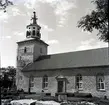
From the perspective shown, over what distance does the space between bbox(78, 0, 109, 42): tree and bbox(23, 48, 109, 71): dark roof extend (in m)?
12.2

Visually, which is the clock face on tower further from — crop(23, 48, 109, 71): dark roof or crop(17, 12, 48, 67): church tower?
crop(23, 48, 109, 71): dark roof

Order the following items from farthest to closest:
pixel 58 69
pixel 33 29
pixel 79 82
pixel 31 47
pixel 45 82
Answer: pixel 33 29 < pixel 31 47 < pixel 45 82 < pixel 58 69 < pixel 79 82

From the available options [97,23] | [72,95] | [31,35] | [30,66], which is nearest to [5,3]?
[97,23]

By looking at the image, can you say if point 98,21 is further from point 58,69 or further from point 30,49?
point 30,49

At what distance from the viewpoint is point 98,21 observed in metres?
9.20

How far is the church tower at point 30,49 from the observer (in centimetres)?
2953

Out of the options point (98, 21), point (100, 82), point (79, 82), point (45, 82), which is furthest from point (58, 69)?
point (98, 21)

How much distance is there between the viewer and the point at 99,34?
962cm

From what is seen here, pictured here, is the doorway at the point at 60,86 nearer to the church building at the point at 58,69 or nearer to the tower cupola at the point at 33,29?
the church building at the point at 58,69

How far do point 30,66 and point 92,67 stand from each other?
454 inches

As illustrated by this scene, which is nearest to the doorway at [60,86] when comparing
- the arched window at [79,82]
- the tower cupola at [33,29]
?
the arched window at [79,82]

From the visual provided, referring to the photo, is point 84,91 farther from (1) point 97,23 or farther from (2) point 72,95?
(1) point 97,23

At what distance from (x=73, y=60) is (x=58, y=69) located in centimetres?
267

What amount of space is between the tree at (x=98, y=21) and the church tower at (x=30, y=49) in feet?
67.2
